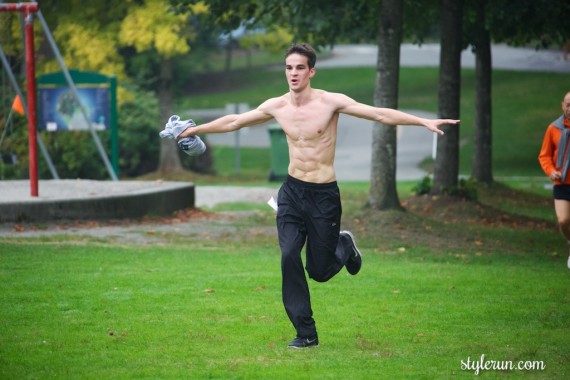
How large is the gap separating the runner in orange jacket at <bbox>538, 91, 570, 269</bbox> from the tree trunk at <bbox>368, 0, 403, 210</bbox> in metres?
5.92

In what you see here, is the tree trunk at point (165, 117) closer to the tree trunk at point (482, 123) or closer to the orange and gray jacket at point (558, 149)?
the tree trunk at point (482, 123)

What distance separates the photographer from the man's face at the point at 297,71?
8320 millimetres

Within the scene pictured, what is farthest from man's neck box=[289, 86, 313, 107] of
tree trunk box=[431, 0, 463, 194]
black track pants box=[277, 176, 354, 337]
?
tree trunk box=[431, 0, 463, 194]

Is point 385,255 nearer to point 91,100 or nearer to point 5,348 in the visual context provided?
point 5,348

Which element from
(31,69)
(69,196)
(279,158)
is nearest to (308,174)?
(31,69)

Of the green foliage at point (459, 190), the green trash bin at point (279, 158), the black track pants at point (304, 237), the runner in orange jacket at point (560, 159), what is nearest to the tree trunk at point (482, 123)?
the green foliage at point (459, 190)

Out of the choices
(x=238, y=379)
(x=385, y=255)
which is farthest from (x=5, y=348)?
(x=385, y=255)

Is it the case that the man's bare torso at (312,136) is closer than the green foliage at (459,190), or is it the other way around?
the man's bare torso at (312,136)

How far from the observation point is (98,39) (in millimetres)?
27000

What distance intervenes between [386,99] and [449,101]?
305 cm

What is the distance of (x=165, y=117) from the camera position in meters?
34.0

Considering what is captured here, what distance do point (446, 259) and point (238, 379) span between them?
7.87m

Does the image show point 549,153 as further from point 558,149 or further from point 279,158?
point 279,158

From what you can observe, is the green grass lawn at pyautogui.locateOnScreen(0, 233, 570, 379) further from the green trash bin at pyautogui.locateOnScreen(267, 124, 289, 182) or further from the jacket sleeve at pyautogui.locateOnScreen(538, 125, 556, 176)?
the green trash bin at pyautogui.locateOnScreen(267, 124, 289, 182)
